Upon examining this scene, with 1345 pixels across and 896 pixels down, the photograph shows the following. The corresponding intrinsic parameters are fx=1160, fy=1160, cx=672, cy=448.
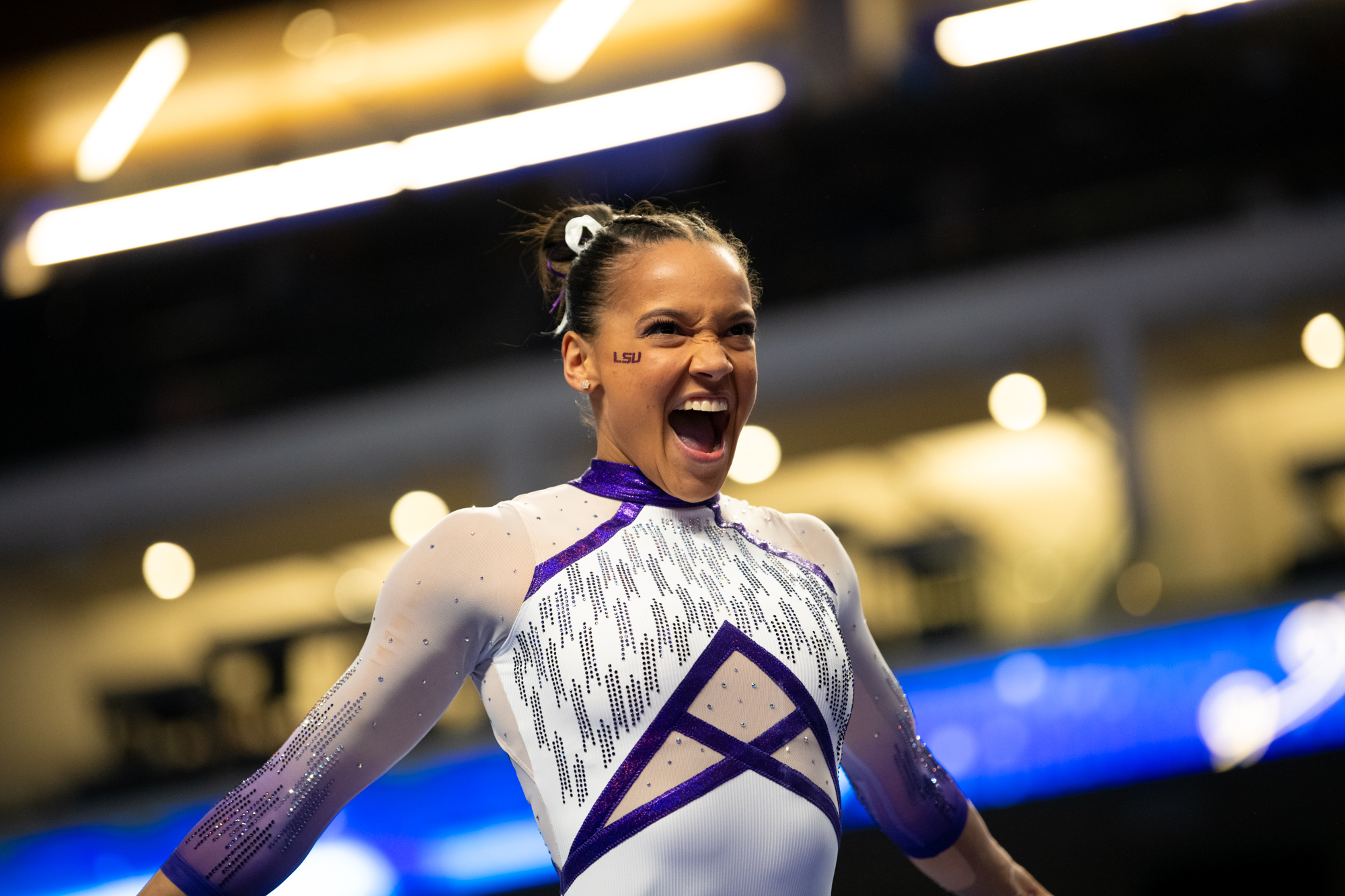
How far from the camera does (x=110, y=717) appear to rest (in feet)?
22.5

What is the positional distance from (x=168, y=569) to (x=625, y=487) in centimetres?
628

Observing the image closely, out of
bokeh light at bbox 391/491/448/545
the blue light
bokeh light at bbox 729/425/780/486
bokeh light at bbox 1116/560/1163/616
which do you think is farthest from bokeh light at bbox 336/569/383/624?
bokeh light at bbox 1116/560/1163/616


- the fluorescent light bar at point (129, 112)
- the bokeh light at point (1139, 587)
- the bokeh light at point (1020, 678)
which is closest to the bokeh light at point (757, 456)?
the bokeh light at point (1020, 678)

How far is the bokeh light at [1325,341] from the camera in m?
5.83

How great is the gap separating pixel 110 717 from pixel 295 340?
2.57 meters

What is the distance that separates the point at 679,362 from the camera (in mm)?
1284

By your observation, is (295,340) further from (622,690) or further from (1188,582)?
(622,690)

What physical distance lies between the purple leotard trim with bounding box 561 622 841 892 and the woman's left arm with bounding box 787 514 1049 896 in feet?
0.72

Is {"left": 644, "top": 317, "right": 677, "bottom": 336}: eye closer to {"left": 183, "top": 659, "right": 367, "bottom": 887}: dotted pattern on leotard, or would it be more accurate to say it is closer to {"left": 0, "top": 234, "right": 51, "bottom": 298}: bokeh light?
{"left": 183, "top": 659, "right": 367, "bottom": 887}: dotted pattern on leotard

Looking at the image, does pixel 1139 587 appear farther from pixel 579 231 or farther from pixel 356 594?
pixel 579 231

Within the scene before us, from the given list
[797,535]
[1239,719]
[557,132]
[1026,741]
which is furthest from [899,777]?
[557,132]

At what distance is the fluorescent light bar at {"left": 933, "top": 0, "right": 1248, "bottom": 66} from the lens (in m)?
4.70

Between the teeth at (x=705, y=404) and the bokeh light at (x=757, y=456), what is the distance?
4.90m

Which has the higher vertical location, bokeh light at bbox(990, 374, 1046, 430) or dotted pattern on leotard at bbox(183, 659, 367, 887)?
bokeh light at bbox(990, 374, 1046, 430)
